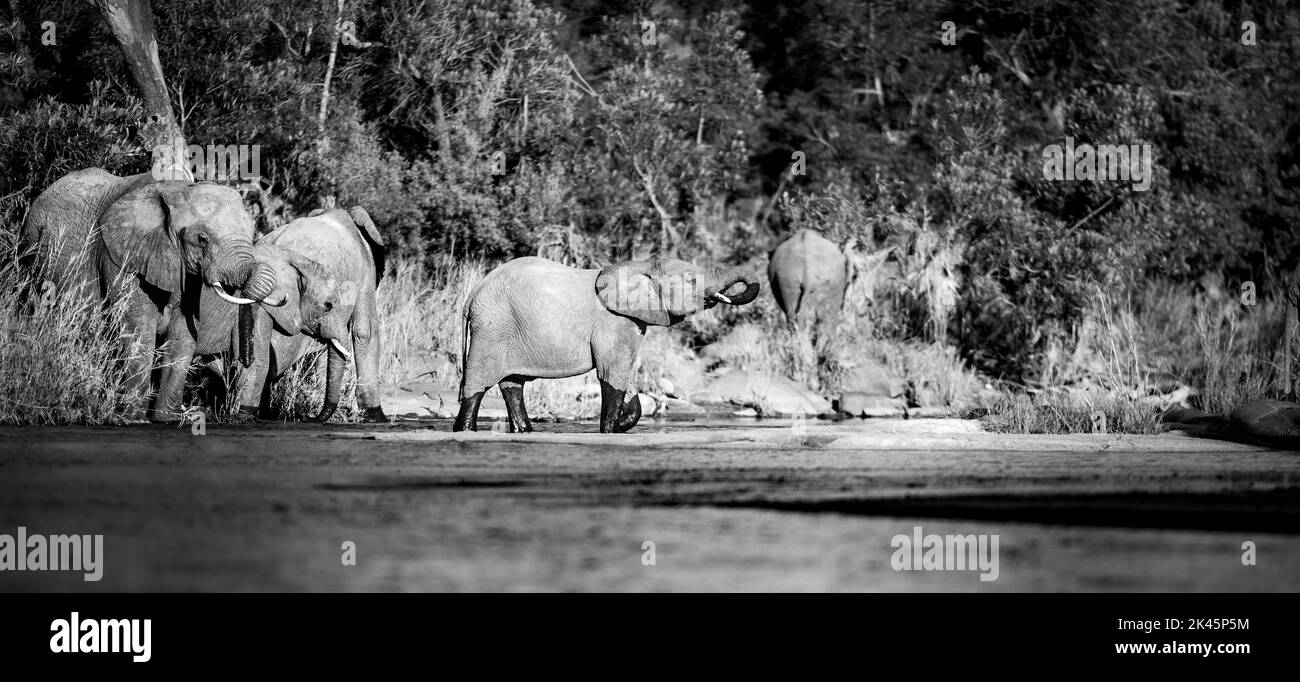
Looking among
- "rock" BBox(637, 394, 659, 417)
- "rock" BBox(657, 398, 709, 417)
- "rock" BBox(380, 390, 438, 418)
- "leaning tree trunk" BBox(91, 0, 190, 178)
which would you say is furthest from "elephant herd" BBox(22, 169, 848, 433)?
"rock" BBox(657, 398, 709, 417)

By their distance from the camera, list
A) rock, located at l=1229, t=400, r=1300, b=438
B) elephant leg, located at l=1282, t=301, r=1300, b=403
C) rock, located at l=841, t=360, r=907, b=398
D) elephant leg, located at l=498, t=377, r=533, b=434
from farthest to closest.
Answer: rock, located at l=841, t=360, r=907, b=398 < elephant leg, located at l=1282, t=301, r=1300, b=403 < rock, located at l=1229, t=400, r=1300, b=438 < elephant leg, located at l=498, t=377, r=533, b=434

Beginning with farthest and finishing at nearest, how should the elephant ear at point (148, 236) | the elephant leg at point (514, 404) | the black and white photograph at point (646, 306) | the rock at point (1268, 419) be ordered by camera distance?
the elephant ear at point (148, 236) → the rock at point (1268, 419) → the elephant leg at point (514, 404) → the black and white photograph at point (646, 306)

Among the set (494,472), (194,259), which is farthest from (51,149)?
(494,472)

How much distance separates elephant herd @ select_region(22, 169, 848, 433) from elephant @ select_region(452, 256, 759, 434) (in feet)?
0.04

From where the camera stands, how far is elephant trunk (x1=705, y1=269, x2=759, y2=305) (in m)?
15.9

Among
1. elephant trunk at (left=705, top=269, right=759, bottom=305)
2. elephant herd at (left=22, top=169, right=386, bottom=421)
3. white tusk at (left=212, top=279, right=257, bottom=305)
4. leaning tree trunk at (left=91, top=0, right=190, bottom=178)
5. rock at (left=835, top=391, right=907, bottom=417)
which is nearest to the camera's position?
elephant trunk at (left=705, top=269, right=759, bottom=305)

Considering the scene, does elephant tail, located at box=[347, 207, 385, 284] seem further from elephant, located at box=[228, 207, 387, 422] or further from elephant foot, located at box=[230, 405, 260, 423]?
elephant foot, located at box=[230, 405, 260, 423]

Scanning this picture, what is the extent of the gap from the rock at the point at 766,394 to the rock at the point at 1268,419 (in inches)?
227

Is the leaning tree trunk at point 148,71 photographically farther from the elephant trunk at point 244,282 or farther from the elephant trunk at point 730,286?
the elephant trunk at point 730,286

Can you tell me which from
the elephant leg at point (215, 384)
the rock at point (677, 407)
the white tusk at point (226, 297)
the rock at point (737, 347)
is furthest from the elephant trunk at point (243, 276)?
the rock at point (737, 347)

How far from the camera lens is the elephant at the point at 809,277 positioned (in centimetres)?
2441

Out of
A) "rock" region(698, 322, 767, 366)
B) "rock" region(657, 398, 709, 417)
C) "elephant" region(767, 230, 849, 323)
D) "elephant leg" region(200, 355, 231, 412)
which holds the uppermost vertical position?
"elephant" region(767, 230, 849, 323)

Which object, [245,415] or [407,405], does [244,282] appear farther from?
[407,405]

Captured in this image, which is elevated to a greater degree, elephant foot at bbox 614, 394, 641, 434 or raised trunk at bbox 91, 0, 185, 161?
raised trunk at bbox 91, 0, 185, 161
